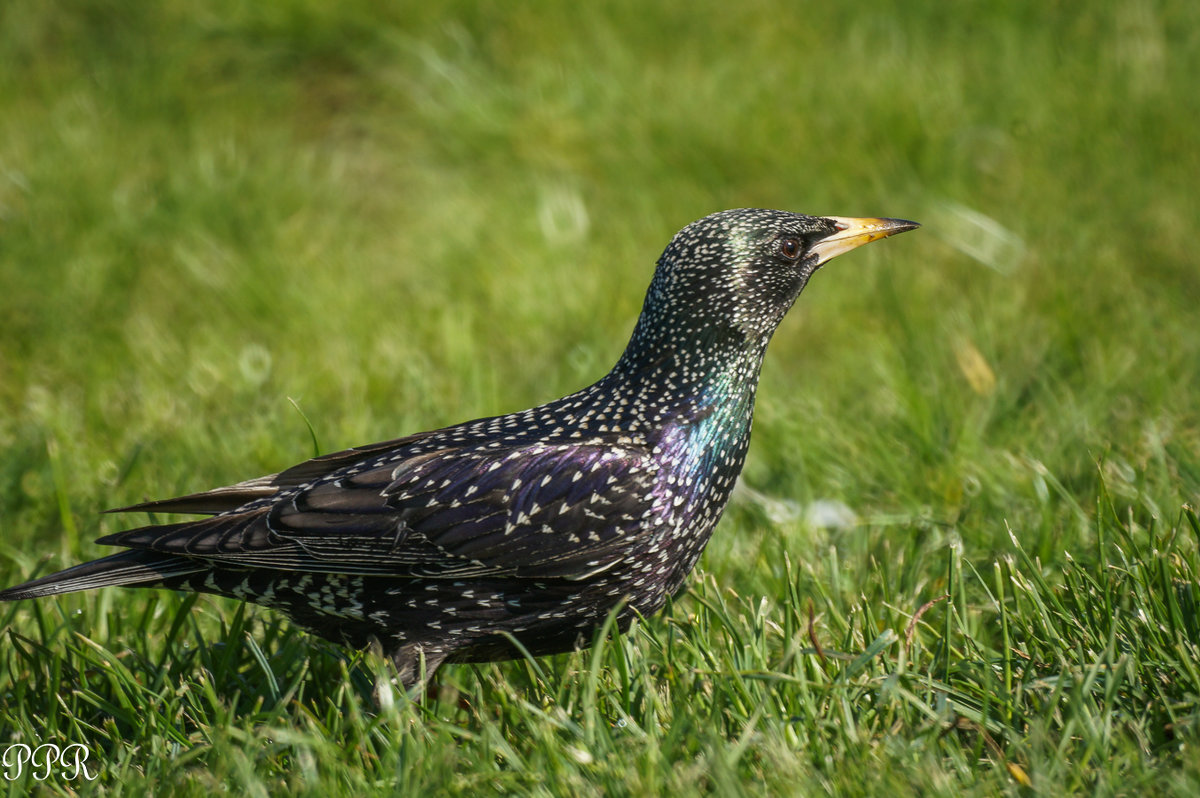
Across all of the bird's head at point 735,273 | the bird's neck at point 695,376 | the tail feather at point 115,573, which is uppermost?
the bird's head at point 735,273

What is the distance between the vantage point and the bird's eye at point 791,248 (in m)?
3.59

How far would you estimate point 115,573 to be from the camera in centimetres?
335

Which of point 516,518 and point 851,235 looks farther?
point 851,235

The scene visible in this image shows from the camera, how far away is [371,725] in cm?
288

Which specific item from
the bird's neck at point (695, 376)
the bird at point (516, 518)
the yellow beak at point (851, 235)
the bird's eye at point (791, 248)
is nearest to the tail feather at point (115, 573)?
the bird at point (516, 518)

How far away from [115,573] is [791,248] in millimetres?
1965

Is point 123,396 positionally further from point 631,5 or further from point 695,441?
point 631,5

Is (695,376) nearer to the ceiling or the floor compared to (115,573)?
nearer to the ceiling

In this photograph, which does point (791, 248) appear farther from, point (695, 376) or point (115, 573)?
point (115, 573)

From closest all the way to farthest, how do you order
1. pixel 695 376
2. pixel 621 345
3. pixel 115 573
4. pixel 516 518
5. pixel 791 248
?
1. pixel 516 518
2. pixel 115 573
3. pixel 695 376
4. pixel 791 248
5. pixel 621 345

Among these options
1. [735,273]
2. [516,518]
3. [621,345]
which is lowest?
[621,345]

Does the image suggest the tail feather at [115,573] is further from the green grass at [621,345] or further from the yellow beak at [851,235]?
the yellow beak at [851,235]

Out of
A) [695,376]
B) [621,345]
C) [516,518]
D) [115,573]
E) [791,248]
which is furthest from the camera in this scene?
[621,345]

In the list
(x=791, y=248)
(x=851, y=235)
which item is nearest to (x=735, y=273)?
(x=791, y=248)
